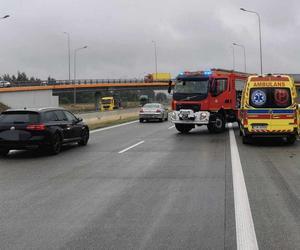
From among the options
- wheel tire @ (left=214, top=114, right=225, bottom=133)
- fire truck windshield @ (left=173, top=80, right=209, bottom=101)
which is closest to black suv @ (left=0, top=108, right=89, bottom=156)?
fire truck windshield @ (left=173, top=80, right=209, bottom=101)

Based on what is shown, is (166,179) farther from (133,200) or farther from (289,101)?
(289,101)

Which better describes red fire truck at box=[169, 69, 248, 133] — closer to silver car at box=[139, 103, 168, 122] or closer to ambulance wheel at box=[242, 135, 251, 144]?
ambulance wheel at box=[242, 135, 251, 144]

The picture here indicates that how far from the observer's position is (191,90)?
23.2 metres

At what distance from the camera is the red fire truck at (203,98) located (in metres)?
22.9

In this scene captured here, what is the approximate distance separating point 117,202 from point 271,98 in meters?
10.6

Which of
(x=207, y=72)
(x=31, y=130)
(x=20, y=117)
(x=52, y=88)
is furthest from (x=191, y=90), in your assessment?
(x=52, y=88)

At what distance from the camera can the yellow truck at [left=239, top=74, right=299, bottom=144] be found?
16.8m

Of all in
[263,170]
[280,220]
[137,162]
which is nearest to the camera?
[280,220]

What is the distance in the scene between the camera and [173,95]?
23.5 m

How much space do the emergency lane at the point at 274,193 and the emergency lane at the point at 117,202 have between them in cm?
42

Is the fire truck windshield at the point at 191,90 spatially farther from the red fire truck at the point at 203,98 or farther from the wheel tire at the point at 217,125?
the wheel tire at the point at 217,125

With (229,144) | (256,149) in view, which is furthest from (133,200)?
(229,144)

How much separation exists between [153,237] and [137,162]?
23.4ft

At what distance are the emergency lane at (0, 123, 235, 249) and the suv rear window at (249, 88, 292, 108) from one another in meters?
3.74
